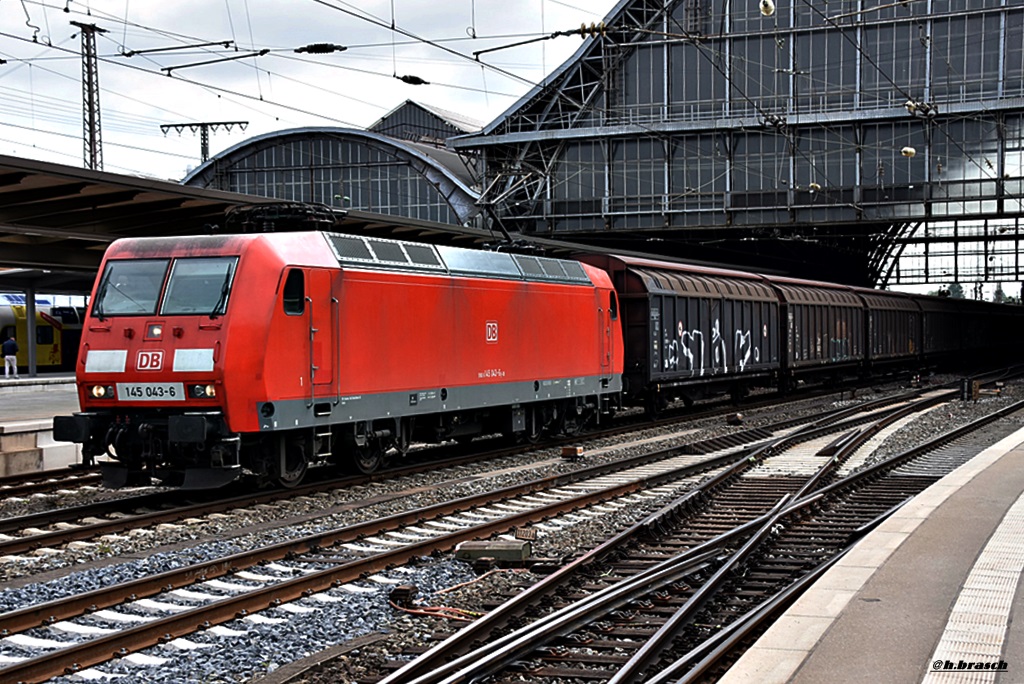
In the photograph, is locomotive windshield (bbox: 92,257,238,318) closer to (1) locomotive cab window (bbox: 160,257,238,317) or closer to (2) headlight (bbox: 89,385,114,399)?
(1) locomotive cab window (bbox: 160,257,238,317)

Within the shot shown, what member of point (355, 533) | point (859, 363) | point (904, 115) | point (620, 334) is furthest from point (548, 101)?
point (355, 533)

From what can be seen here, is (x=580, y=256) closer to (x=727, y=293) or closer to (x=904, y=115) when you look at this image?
(x=727, y=293)

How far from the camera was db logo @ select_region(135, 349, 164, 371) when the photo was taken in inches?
512

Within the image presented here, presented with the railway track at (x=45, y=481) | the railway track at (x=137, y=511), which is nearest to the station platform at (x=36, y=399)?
the railway track at (x=45, y=481)

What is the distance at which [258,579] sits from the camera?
31.4 feet

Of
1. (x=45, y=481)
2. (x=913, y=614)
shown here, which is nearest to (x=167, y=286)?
(x=45, y=481)

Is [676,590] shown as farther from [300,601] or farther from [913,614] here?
[300,601]

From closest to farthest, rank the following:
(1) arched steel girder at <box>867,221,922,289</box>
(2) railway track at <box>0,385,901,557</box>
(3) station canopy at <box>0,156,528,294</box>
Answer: (2) railway track at <box>0,385,901,557</box> < (3) station canopy at <box>0,156,528,294</box> < (1) arched steel girder at <box>867,221,922,289</box>

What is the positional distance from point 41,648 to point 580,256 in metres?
18.1

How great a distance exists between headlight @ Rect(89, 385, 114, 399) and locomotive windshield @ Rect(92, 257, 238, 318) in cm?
90

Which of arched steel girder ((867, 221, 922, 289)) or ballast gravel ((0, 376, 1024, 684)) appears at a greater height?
arched steel girder ((867, 221, 922, 289))

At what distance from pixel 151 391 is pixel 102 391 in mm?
750

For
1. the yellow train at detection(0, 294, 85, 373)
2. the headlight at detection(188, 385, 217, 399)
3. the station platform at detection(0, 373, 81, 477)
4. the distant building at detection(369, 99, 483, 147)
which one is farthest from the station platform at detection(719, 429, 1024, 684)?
the distant building at detection(369, 99, 483, 147)

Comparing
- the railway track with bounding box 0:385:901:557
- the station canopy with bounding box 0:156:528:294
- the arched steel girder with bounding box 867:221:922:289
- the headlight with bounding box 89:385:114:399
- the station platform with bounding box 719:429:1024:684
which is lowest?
the railway track with bounding box 0:385:901:557
